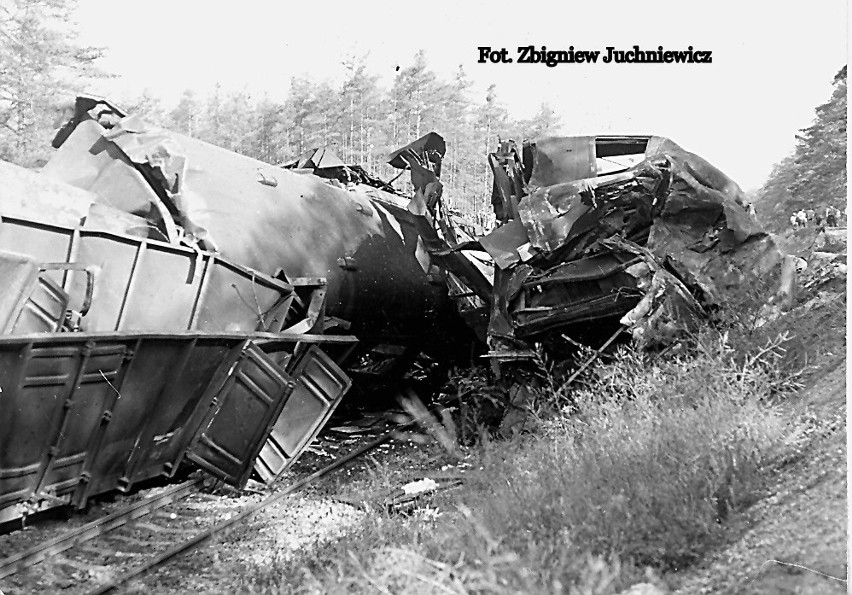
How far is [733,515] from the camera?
386cm

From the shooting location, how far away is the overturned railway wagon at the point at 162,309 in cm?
484

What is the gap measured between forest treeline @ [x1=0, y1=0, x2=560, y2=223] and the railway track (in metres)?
4.14

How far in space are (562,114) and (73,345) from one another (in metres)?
17.9

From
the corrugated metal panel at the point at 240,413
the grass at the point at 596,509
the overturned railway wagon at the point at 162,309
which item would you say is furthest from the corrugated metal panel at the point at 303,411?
the grass at the point at 596,509

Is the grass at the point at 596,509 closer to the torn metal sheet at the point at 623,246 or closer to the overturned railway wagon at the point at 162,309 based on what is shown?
the torn metal sheet at the point at 623,246

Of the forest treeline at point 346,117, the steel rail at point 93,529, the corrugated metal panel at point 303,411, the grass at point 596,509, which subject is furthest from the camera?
the forest treeline at point 346,117

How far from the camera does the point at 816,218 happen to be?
1152 centimetres

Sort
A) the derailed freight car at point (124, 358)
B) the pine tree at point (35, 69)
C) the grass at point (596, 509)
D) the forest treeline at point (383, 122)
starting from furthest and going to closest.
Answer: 1. the forest treeline at point (383, 122)
2. the pine tree at point (35, 69)
3. the derailed freight car at point (124, 358)
4. the grass at point (596, 509)

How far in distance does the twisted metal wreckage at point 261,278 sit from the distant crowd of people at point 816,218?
2.62 meters

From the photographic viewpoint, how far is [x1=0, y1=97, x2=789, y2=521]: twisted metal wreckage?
16.4ft

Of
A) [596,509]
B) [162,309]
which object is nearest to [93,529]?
[162,309]

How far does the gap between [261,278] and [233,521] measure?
227 cm

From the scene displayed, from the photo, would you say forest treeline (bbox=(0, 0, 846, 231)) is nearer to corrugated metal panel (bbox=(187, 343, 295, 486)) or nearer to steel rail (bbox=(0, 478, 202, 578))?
corrugated metal panel (bbox=(187, 343, 295, 486))

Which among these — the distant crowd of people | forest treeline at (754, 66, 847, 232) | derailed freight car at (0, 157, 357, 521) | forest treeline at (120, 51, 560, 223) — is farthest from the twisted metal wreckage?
forest treeline at (120, 51, 560, 223)
